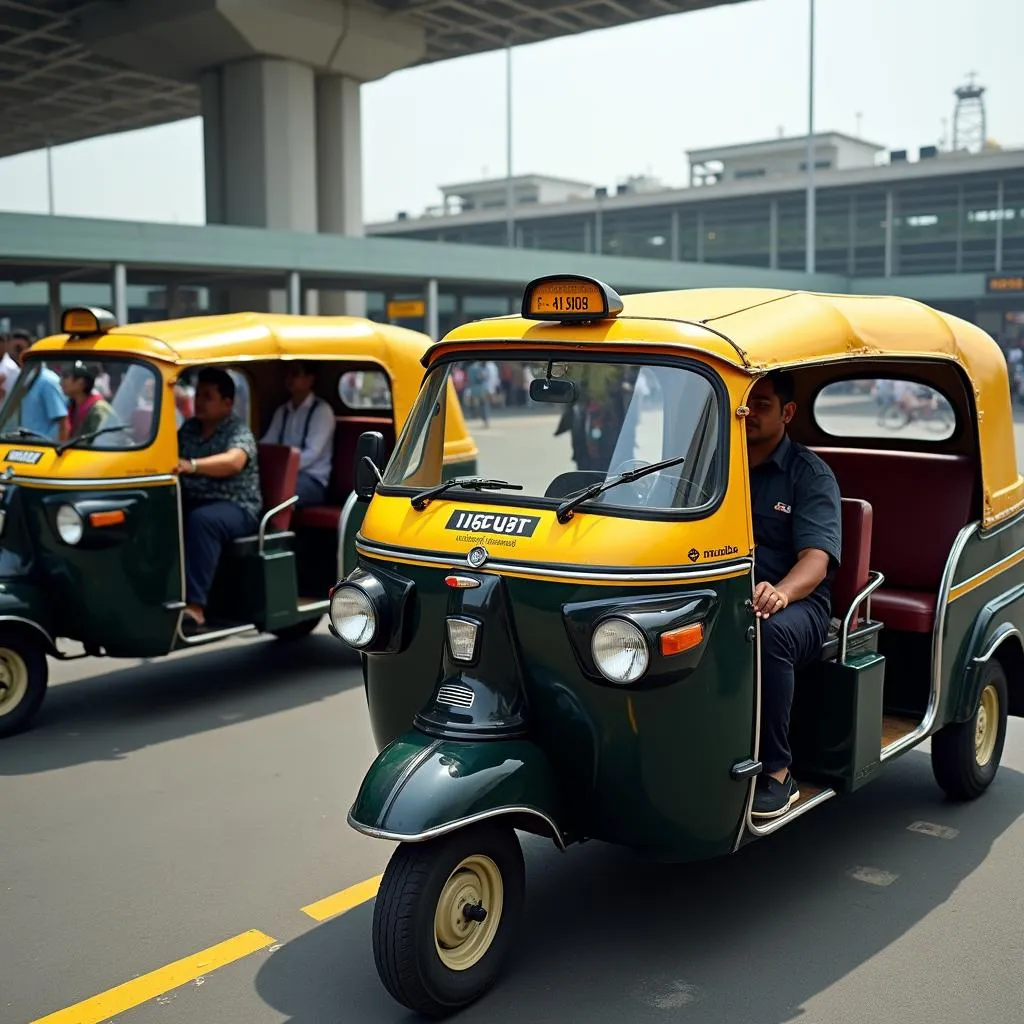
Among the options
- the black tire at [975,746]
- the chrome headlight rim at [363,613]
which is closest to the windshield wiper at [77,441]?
Result: the chrome headlight rim at [363,613]

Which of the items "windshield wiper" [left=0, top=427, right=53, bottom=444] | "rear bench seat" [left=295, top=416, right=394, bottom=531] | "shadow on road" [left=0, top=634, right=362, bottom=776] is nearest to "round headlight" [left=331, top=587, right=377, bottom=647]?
"shadow on road" [left=0, top=634, right=362, bottom=776]

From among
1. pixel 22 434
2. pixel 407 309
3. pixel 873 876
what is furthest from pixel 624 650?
pixel 407 309

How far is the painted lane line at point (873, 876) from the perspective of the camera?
473cm

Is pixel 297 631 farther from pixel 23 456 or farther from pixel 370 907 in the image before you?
pixel 370 907

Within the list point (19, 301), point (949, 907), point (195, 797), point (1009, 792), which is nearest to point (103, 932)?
point (195, 797)

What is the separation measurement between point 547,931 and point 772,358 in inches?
82.1

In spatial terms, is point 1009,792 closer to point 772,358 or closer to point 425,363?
point 772,358

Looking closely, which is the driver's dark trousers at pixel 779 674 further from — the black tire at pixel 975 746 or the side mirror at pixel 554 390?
the black tire at pixel 975 746

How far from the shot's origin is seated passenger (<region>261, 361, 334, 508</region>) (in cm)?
862

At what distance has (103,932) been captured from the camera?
14.3 ft

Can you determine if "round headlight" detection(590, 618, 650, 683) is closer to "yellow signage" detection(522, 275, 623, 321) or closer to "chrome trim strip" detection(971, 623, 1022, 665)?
"yellow signage" detection(522, 275, 623, 321)

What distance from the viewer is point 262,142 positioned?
28.2 meters

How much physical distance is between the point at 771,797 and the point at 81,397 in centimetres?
526

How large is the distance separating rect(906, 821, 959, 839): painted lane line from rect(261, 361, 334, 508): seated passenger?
471 cm
